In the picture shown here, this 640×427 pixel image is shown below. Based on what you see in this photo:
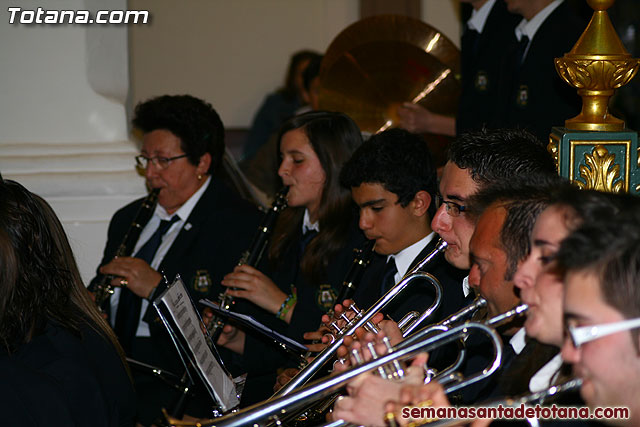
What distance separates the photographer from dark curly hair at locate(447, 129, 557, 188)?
2348 millimetres

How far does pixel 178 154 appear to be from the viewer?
3734 millimetres

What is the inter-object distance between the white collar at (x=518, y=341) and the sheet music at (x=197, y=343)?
28.3 inches

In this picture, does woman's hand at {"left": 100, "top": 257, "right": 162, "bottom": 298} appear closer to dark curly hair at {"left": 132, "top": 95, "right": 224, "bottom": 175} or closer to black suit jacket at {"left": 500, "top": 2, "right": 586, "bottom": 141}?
dark curly hair at {"left": 132, "top": 95, "right": 224, "bottom": 175}

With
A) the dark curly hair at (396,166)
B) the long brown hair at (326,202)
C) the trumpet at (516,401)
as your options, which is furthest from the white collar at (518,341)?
the long brown hair at (326,202)

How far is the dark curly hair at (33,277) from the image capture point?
2111mm

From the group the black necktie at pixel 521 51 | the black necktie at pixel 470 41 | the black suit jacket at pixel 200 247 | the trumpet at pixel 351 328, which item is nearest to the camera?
the trumpet at pixel 351 328

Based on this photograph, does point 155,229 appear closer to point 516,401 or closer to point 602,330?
point 516,401

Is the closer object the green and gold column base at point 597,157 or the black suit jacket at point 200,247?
the green and gold column base at point 597,157

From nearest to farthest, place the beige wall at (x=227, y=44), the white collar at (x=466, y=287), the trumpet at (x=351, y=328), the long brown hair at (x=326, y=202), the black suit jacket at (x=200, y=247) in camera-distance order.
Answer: the trumpet at (x=351, y=328), the white collar at (x=466, y=287), the long brown hair at (x=326, y=202), the black suit jacket at (x=200, y=247), the beige wall at (x=227, y=44)

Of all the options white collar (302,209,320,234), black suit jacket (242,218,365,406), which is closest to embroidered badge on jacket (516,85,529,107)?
black suit jacket (242,218,365,406)

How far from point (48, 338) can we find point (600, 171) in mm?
1543

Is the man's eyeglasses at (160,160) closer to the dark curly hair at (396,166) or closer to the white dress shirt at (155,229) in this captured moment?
the white dress shirt at (155,229)

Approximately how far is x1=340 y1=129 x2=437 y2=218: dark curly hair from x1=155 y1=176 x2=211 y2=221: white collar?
3.01 ft

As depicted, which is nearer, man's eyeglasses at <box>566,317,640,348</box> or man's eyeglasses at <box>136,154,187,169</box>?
man's eyeglasses at <box>566,317,640,348</box>
